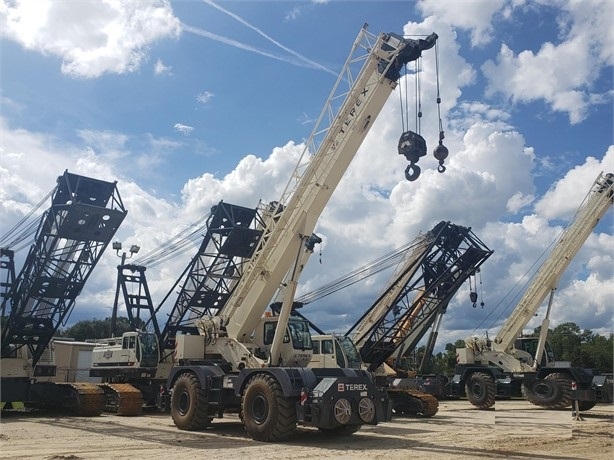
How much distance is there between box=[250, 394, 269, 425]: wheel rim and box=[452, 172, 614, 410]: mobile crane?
49.5 feet

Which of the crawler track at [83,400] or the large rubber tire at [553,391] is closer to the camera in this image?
the crawler track at [83,400]


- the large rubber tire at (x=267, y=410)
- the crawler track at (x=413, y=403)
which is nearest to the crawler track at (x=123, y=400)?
the large rubber tire at (x=267, y=410)

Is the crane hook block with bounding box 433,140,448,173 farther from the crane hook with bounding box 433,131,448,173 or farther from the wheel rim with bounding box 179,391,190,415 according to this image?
the wheel rim with bounding box 179,391,190,415

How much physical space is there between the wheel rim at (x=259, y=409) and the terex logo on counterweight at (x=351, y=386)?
1748 mm

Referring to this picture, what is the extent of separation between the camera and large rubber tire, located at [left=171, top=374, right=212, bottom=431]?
15.4 metres

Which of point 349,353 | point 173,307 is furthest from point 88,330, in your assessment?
point 349,353

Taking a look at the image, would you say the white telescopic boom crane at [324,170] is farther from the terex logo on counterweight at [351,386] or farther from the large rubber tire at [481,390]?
the large rubber tire at [481,390]

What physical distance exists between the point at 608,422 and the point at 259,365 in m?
11.0

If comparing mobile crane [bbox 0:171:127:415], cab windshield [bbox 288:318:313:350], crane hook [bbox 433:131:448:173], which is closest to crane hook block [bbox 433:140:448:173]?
crane hook [bbox 433:131:448:173]

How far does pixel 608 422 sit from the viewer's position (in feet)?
59.6

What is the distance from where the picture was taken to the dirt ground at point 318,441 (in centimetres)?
1124

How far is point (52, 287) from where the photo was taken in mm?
21641

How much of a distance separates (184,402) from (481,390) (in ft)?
51.9

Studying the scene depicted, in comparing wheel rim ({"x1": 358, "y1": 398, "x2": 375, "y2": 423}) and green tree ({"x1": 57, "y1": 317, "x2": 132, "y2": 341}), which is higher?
green tree ({"x1": 57, "y1": 317, "x2": 132, "y2": 341})
